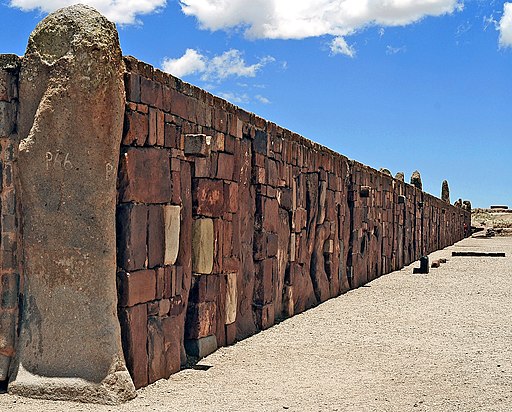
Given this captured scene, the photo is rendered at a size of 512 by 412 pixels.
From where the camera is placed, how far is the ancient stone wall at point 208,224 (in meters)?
5.90

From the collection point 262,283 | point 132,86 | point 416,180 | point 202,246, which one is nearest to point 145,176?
point 132,86

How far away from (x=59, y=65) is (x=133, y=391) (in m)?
2.53

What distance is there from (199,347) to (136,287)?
4.68 feet

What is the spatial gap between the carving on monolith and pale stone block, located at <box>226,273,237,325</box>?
227 centimetres

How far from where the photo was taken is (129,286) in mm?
5719

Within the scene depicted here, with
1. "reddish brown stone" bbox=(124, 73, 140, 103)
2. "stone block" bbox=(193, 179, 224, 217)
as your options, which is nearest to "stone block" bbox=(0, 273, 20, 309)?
"reddish brown stone" bbox=(124, 73, 140, 103)

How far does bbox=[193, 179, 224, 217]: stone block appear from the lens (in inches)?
277

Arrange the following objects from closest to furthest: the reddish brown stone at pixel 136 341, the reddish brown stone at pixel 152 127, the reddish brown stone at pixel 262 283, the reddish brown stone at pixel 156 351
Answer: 1. the reddish brown stone at pixel 136 341
2. the reddish brown stone at pixel 156 351
3. the reddish brown stone at pixel 152 127
4. the reddish brown stone at pixel 262 283

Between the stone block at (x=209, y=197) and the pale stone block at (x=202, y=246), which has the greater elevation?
the stone block at (x=209, y=197)

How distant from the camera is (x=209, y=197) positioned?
7215 mm

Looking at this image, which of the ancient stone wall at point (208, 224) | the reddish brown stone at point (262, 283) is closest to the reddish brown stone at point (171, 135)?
the ancient stone wall at point (208, 224)

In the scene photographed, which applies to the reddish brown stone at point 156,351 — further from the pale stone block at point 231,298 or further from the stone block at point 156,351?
the pale stone block at point 231,298

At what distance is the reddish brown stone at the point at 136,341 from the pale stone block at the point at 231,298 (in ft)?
6.02

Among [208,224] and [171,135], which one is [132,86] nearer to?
[171,135]
